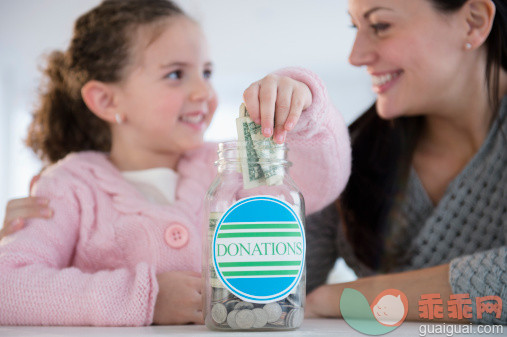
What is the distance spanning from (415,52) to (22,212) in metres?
0.86

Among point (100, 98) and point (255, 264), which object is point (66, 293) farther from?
point (100, 98)

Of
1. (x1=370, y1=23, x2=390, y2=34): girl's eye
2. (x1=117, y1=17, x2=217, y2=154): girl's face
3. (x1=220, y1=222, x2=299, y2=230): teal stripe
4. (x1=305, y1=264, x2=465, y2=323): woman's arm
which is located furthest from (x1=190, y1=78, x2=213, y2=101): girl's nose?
(x1=220, y1=222, x2=299, y2=230): teal stripe

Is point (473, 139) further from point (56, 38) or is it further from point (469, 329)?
point (56, 38)

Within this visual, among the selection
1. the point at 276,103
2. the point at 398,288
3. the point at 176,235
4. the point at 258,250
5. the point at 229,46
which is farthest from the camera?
the point at 229,46

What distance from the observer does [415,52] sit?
3.64 feet

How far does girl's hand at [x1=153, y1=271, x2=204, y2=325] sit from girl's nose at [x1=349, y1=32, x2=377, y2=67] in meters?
0.66

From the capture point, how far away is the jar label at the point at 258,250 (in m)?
0.56

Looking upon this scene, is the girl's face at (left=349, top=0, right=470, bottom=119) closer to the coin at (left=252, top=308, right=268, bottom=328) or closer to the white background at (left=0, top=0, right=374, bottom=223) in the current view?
the coin at (left=252, top=308, right=268, bottom=328)

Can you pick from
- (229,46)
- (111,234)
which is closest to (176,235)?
(111,234)

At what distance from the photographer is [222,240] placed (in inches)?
22.4

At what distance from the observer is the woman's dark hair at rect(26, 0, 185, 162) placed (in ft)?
3.97

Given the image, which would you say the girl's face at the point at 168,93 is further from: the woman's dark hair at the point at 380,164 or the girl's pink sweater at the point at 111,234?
the woman's dark hair at the point at 380,164

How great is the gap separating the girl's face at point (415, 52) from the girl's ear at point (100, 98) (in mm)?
606

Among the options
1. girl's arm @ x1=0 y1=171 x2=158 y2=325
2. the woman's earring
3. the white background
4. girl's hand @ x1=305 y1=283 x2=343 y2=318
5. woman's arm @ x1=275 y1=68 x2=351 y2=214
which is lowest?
girl's hand @ x1=305 y1=283 x2=343 y2=318
